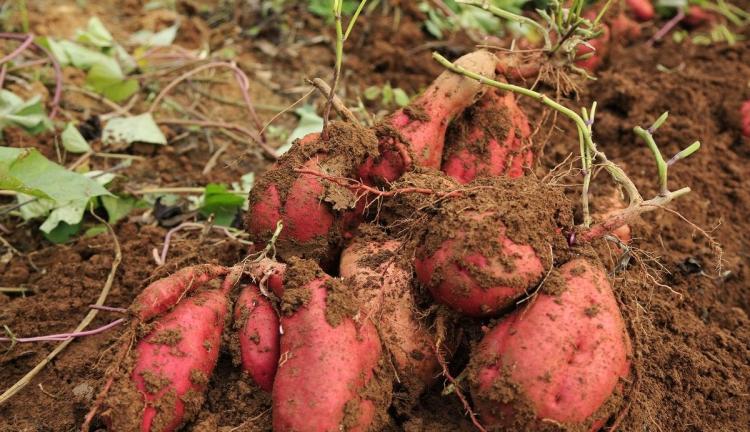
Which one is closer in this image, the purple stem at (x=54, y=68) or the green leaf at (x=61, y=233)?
the green leaf at (x=61, y=233)

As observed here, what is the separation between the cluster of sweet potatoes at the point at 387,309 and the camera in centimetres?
147

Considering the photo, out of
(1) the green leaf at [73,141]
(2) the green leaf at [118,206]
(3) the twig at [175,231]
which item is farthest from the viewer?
(1) the green leaf at [73,141]

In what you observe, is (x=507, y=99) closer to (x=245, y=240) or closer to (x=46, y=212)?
(x=245, y=240)

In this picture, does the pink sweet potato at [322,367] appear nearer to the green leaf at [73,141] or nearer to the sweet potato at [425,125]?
the sweet potato at [425,125]

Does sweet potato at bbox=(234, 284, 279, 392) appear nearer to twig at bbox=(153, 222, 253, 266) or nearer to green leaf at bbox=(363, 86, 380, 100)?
twig at bbox=(153, 222, 253, 266)

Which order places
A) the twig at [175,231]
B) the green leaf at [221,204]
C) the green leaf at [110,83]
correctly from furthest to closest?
the green leaf at [110,83], the green leaf at [221,204], the twig at [175,231]

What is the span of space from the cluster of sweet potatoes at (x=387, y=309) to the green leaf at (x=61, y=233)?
91cm

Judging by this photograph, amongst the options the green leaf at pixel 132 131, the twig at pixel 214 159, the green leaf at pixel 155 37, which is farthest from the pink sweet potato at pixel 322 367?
the green leaf at pixel 155 37

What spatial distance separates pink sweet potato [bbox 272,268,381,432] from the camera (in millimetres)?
1455

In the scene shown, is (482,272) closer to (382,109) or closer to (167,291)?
(167,291)

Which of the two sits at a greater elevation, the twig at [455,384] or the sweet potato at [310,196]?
the sweet potato at [310,196]

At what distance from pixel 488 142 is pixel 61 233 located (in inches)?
60.3

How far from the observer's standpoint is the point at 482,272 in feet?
4.97

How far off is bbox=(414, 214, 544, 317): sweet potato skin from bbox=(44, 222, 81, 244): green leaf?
1.46 meters
